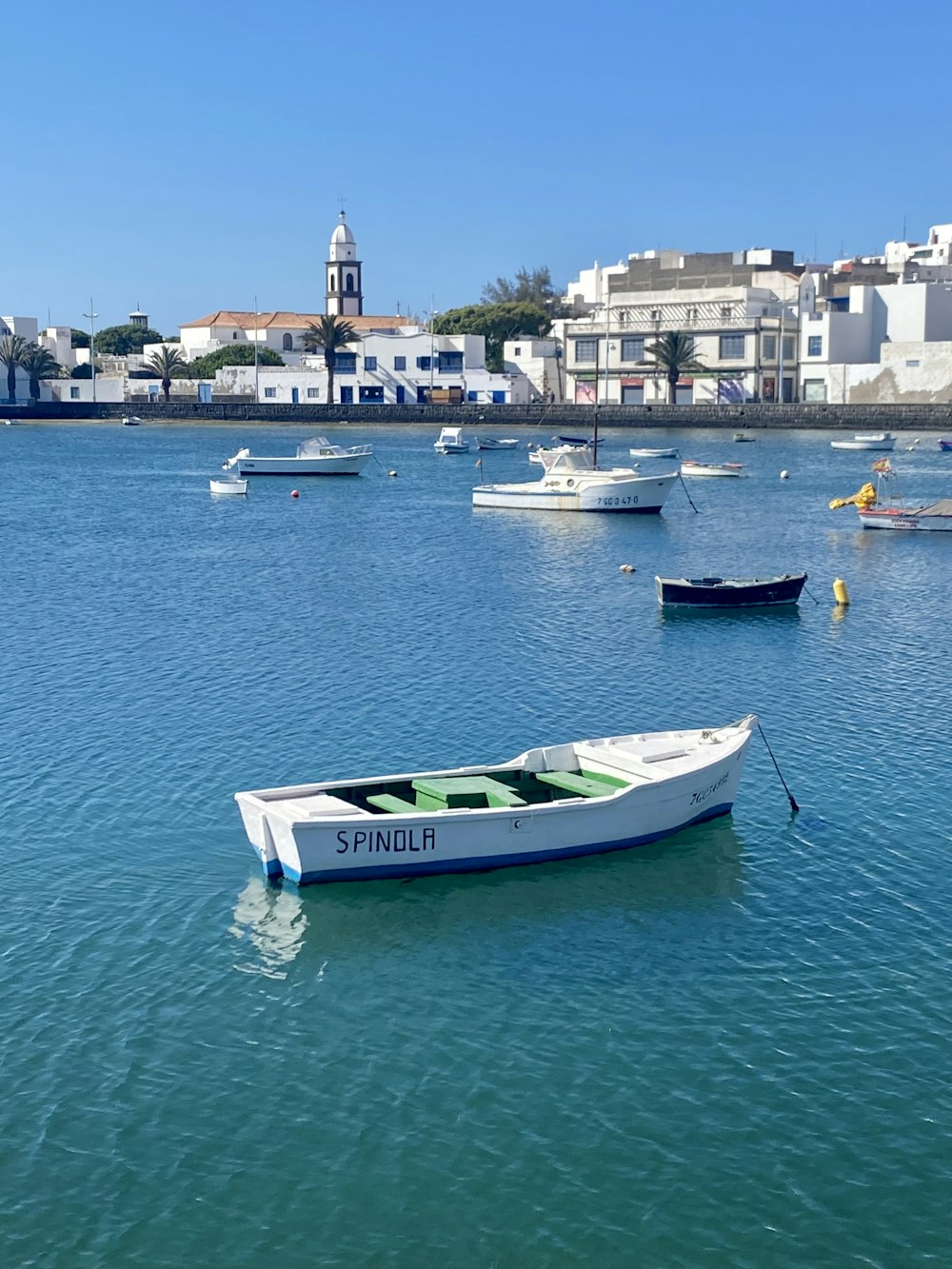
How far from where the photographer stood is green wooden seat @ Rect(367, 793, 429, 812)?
2362 centimetres

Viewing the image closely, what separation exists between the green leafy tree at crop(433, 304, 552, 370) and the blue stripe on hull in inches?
6875

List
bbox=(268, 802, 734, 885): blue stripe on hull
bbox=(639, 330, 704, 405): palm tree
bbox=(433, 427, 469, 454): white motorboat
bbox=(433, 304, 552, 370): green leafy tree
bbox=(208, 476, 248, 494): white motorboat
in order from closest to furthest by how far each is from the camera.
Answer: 1. bbox=(268, 802, 734, 885): blue stripe on hull
2. bbox=(208, 476, 248, 494): white motorboat
3. bbox=(433, 427, 469, 454): white motorboat
4. bbox=(639, 330, 704, 405): palm tree
5. bbox=(433, 304, 552, 370): green leafy tree

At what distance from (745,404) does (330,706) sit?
439 ft

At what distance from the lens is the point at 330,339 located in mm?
→ 175375

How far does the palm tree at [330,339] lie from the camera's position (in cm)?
17488

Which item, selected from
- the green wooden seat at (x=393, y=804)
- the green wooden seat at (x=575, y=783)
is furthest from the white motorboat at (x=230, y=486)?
the green wooden seat at (x=393, y=804)

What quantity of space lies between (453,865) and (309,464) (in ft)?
288

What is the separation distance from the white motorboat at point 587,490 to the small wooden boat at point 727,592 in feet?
101

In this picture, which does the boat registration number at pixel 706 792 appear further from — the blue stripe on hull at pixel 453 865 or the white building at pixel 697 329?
the white building at pixel 697 329

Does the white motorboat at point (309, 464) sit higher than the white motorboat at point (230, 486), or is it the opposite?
the white motorboat at point (309, 464)

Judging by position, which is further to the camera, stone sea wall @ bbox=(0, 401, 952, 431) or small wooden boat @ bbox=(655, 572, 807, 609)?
stone sea wall @ bbox=(0, 401, 952, 431)

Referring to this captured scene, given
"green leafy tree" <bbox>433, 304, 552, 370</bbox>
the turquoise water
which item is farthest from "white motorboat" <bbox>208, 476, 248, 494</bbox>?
"green leafy tree" <bbox>433, 304, 552, 370</bbox>

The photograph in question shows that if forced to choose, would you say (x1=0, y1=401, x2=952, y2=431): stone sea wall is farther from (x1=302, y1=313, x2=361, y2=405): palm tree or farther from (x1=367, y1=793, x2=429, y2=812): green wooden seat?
(x1=367, y1=793, x2=429, y2=812): green wooden seat

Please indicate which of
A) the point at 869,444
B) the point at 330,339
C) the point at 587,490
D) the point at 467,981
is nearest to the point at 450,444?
the point at 869,444
